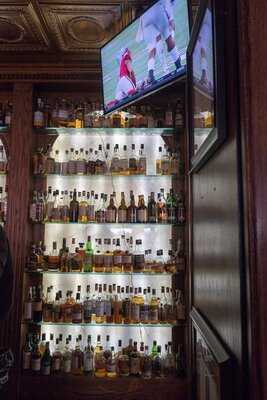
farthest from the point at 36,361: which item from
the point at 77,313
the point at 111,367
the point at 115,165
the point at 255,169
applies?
the point at 255,169

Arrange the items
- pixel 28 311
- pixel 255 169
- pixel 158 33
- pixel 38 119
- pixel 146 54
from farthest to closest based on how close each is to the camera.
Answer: pixel 38 119, pixel 28 311, pixel 146 54, pixel 158 33, pixel 255 169

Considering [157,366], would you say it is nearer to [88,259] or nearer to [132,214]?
[88,259]

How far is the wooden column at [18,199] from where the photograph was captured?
2.82m

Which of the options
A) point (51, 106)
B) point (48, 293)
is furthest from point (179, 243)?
point (51, 106)

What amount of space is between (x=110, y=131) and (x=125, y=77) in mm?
1065

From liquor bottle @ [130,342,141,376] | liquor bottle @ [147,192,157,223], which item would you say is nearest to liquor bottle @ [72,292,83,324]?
liquor bottle @ [130,342,141,376]

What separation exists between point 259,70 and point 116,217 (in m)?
2.54

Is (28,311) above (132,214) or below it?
below

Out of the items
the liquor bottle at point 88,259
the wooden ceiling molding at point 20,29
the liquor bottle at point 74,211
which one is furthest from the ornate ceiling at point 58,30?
the liquor bottle at point 88,259

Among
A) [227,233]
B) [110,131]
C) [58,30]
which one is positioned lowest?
[227,233]

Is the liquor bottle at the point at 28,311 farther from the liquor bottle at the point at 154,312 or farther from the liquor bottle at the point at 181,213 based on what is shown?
the liquor bottle at the point at 181,213

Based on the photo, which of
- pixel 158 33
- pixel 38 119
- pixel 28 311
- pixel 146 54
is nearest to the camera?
pixel 158 33

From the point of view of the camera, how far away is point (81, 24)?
268cm

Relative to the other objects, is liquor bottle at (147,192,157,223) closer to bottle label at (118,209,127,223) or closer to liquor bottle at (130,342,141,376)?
bottle label at (118,209,127,223)
